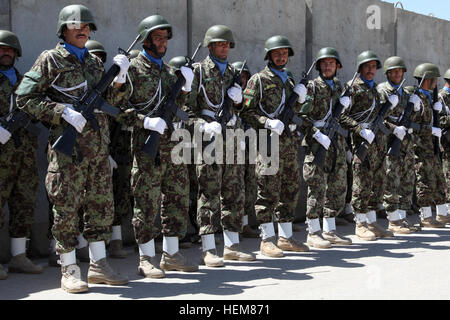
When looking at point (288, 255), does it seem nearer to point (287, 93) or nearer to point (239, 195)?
point (239, 195)

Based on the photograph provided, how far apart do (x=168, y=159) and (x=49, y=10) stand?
7.54 feet

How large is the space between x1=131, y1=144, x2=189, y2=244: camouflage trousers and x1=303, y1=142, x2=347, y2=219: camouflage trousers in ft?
6.07

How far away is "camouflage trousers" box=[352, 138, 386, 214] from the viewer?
7.16m

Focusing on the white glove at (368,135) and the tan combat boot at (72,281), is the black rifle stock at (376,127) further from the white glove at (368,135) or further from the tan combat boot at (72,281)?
the tan combat boot at (72,281)

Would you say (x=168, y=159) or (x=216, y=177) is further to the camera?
(x=216, y=177)

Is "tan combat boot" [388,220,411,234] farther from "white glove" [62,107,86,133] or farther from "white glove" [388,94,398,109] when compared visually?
"white glove" [62,107,86,133]

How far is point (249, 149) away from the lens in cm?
683

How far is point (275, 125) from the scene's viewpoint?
5.95 meters

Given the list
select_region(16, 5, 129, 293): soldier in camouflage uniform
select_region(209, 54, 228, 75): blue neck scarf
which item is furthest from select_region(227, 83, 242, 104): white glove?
select_region(16, 5, 129, 293): soldier in camouflage uniform

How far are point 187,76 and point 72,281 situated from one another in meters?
2.02

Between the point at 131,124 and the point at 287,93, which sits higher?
the point at 287,93

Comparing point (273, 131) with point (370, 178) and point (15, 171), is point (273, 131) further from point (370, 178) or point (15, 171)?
point (15, 171)
